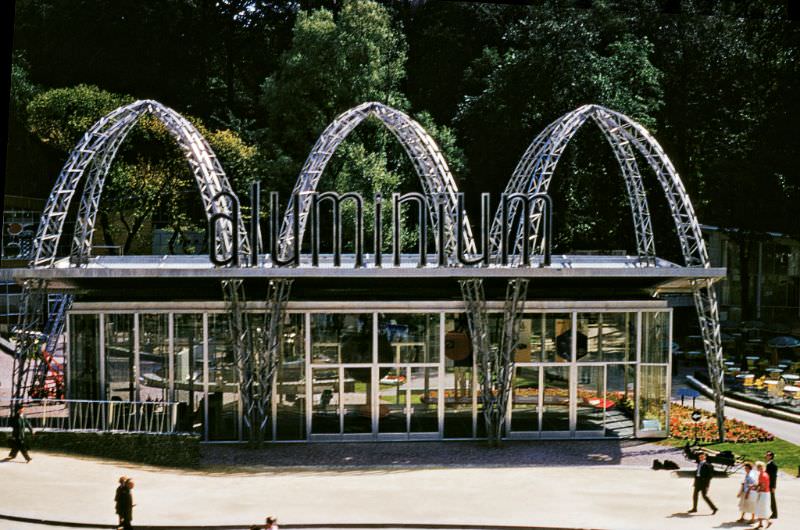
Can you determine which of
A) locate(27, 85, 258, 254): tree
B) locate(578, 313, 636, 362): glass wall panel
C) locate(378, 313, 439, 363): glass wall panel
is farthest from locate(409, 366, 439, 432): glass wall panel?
locate(27, 85, 258, 254): tree

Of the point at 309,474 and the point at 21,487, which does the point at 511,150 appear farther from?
the point at 21,487

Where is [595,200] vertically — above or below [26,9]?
below

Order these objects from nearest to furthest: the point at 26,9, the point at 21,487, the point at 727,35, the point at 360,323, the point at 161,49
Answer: the point at 21,487 < the point at 360,323 < the point at 727,35 < the point at 26,9 < the point at 161,49

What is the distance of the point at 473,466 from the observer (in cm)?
2483

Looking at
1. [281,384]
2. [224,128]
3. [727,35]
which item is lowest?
[281,384]

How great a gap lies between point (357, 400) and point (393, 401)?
965 mm

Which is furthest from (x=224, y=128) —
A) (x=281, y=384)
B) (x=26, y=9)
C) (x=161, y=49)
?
(x=281, y=384)

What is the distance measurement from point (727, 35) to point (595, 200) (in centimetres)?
993

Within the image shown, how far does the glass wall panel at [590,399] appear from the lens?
91.0 ft

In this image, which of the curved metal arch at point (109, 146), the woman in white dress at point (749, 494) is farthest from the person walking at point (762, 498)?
the curved metal arch at point (109, 146)

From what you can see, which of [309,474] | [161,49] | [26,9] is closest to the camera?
[309,474]

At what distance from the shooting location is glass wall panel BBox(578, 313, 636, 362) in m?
27.6

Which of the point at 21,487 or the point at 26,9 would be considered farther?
the point at 26,9

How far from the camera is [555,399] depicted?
27.7 metres
